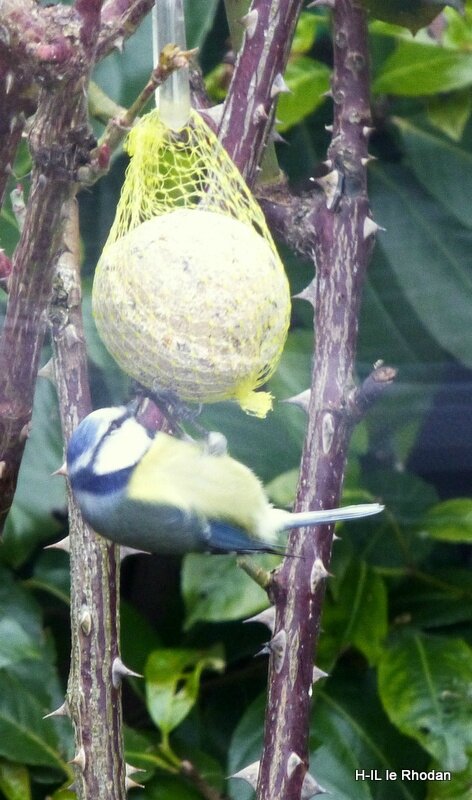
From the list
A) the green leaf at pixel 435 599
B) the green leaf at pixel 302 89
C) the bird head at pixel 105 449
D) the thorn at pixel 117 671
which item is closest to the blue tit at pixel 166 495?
the bird head at pixel 105 449

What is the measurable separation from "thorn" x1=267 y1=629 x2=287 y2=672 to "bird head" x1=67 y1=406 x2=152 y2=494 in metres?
0.19

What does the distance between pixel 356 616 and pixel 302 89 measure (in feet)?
2.47

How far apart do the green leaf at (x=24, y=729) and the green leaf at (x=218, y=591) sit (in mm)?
258

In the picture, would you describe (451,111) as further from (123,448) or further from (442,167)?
(123,448)

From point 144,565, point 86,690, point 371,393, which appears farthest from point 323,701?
point 371,393

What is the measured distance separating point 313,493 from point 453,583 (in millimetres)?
595

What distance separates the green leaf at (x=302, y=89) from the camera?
129cm

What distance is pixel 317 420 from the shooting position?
31.5 inches

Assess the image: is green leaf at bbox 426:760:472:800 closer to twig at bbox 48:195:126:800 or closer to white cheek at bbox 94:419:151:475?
twig at bbox 48:195:126:800

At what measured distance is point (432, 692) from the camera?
3.74 ft

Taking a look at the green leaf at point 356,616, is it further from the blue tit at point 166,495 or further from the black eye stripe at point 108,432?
the black eye stripe at point 108,432

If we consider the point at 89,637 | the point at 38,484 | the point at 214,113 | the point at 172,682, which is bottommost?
the point at 172,682

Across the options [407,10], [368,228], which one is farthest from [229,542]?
[407,10]

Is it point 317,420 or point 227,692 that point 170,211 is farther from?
point 227,692
